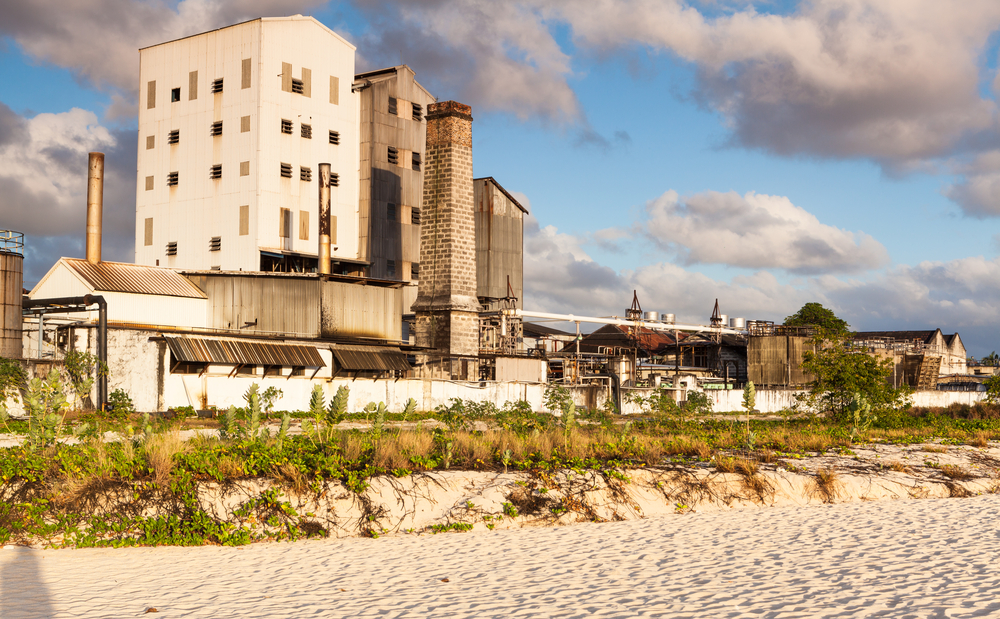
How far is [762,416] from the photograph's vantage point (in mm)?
37406

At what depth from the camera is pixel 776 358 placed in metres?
A: 54.0

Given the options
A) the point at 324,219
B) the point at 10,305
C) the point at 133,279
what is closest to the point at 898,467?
the point at 10,305

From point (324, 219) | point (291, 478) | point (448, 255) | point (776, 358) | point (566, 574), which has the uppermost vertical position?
point (324, 219)

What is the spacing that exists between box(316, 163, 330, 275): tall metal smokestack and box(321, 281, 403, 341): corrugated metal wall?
235 centimetres

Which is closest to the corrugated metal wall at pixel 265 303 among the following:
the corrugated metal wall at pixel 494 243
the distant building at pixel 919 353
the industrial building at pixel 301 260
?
the industrial building at pixel 301 260

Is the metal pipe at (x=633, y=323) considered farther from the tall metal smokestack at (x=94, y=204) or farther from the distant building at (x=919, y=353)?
the tall metal smokestack at (x=94, y=204)

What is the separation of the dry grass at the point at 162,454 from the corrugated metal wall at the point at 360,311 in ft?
77.6

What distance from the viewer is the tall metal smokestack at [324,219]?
38906 mm

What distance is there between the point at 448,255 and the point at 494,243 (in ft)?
42.4

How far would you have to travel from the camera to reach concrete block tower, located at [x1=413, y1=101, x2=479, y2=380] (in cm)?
3847

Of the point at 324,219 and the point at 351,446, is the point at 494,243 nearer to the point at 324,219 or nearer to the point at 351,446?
the point at 324,219

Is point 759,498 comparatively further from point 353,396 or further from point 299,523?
point 353,396

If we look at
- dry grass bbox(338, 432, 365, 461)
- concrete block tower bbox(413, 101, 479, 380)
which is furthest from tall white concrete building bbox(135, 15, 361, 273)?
dry grass bbox(338, 432, 365, 461)

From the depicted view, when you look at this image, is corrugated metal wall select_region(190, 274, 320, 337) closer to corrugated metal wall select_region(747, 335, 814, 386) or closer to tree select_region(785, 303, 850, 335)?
corrugated metal wall select_region(747, 335, 814, 386)
